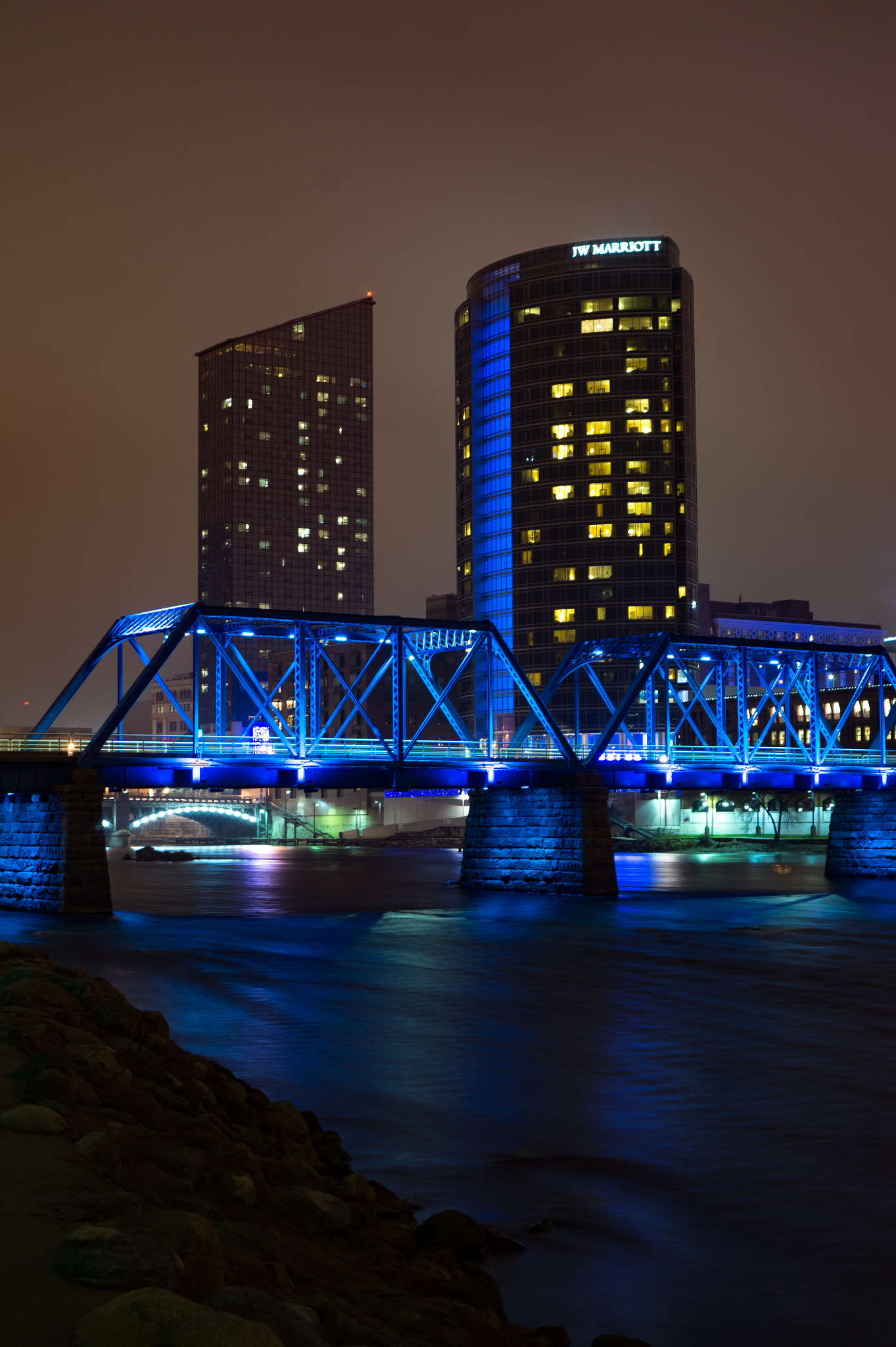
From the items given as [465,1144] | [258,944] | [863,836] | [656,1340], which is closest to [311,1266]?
[656,1340]

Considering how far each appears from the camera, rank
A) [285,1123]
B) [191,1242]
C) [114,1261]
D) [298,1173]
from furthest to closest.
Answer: [285,1123]
[298,1173]
[191,1242]
[114,1261]

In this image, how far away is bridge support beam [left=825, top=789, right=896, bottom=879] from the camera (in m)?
96.1

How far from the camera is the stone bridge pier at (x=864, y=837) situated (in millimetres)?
96062

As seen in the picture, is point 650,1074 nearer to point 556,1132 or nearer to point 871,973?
point 556,1132

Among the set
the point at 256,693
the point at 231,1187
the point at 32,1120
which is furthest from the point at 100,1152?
the point at 256,693

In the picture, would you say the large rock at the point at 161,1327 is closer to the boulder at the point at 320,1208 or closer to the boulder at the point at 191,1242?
the boulder at the point at 191,1242

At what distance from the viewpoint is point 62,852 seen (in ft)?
196

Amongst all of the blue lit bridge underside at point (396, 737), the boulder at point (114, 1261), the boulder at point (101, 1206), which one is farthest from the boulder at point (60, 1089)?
the blue lit bridge underside at point (396, 737)

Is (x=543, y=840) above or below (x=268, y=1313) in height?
below

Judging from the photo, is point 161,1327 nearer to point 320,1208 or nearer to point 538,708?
point 320,1208

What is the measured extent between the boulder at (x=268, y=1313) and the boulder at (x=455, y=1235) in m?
6.38

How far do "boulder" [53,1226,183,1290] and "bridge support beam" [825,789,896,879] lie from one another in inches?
3664

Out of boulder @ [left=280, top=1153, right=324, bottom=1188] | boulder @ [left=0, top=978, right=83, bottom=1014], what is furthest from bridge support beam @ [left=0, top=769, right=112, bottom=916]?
boulder @ [left=280, top=1153, right=324, bottom=1188]

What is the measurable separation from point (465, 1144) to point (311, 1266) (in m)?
10.1
